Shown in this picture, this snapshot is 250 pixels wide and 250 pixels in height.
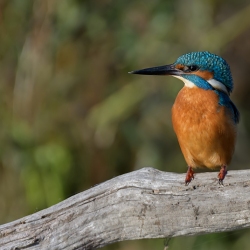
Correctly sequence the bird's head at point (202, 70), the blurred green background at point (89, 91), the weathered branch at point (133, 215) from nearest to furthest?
1. the weathered branch at point (133, 215)
2. the bird's head at point (202, 70)
3. the blurred green background at point (89, 91)

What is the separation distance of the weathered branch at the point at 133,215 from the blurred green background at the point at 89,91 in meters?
2.01

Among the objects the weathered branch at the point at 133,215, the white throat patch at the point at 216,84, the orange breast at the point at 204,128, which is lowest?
the weathered branch at the point at 133,215

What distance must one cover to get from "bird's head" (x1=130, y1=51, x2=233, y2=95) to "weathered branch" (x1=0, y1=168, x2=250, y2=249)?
98 cm

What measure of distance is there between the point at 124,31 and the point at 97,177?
1269mm

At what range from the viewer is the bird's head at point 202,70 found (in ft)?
13.3

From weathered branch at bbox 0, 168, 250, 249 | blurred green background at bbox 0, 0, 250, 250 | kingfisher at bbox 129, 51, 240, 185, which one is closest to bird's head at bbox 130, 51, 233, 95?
kingfisher at bbox 129, 51, 240, 185

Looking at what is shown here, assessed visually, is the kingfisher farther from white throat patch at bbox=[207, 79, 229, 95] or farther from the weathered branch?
the weathered branch

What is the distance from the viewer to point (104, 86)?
5773mm

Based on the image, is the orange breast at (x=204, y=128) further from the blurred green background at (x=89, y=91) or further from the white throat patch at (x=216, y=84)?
the blurred green background at (x=89, y=91)

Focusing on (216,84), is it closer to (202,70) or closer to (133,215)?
(202,70)

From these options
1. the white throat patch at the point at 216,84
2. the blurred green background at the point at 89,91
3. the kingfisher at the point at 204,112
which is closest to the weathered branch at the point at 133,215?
the kingfisher at the point at 204,112

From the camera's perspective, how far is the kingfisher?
12.8 ft

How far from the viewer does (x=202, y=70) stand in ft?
13.3

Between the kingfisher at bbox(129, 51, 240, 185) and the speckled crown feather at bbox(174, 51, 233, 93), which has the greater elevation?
the speckled crown feather at bbox(174, 51, 233, 93)
